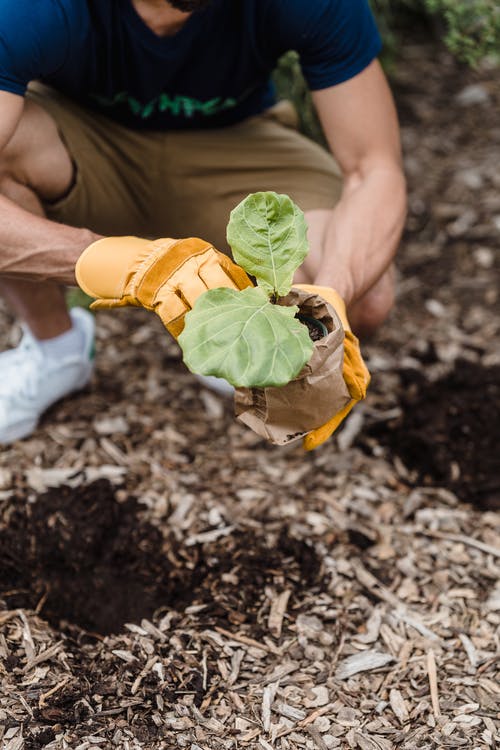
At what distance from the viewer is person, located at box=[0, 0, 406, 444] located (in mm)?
1958

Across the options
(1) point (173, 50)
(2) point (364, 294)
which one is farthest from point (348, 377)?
(1) point (173, 50)

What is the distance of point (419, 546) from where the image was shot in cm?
217

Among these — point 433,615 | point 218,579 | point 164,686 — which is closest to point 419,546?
point 433,615

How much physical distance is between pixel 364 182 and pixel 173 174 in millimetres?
574

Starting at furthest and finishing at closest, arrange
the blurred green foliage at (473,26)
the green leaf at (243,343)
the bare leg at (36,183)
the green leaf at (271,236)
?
1. the blurred green foliage at (473,26)
2. the bare leg at (36,183)
3. the green leaf at (271,236)
4. the green leaf at (243,343)

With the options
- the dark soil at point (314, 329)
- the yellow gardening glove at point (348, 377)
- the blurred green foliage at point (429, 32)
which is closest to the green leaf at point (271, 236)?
the dark soil at point (314, 329)

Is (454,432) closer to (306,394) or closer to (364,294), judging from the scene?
(364,294)

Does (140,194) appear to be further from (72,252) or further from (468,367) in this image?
(468,367)

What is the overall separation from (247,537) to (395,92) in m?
2.72

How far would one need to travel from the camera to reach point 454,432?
2.48 m

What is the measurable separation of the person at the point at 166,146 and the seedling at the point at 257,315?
0.37 metres

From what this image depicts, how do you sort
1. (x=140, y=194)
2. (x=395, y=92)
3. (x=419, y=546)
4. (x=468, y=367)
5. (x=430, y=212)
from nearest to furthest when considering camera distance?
1. (x=419, y=546)
2. (x=140, y=194)
3. (x=468, y=367)
4. (x=430, y=212)
5. (x=395, y=92)

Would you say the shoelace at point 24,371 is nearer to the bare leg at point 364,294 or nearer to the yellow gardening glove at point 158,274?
the yellow gardening glove at point 158,274

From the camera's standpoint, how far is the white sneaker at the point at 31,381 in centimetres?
242
